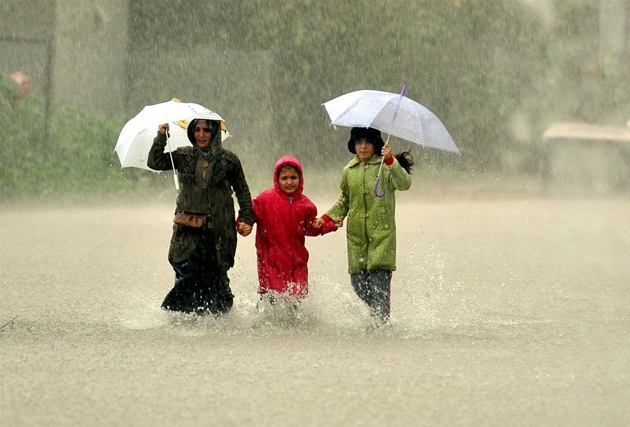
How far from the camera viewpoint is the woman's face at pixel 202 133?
8.45 meters

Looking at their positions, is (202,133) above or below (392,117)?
below

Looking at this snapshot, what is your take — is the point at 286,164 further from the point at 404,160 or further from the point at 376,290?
the point at 376,290

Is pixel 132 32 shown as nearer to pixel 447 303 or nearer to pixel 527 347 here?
pixel 447 303

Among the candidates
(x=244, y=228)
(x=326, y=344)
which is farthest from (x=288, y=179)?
(x=326, y=344)

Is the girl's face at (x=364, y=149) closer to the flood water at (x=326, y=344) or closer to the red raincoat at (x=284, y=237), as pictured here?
the red raincoat at (x=284, y=237)

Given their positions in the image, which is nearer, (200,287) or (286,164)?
(286,164)

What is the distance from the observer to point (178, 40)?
24.7 meters

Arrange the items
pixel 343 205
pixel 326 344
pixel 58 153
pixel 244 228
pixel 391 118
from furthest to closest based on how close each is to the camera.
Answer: pixel 58 153, pixel 343 205, pixel 244 228, pixel 391 118, pixel 326 344

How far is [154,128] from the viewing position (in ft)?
28.7

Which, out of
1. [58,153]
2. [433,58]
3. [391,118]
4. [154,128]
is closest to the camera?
[391,118]

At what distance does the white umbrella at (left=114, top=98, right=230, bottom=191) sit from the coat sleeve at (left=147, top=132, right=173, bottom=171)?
0.05m

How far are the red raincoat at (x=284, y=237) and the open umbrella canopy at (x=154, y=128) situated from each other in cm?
57

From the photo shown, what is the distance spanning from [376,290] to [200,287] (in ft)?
3.67

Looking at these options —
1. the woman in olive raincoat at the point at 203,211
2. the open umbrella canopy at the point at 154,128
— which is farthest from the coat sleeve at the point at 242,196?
the open umbrella canopy at the point at 154,128
